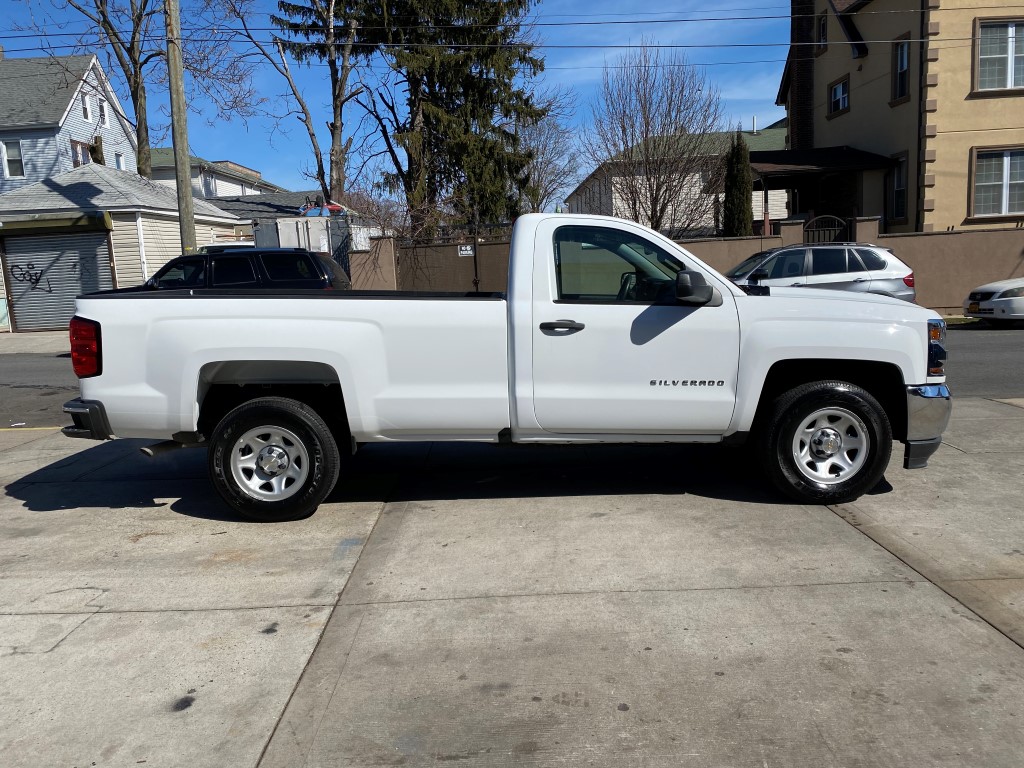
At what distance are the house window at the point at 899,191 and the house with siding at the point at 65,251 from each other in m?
21.6

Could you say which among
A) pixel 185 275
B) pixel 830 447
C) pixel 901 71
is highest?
pixel 901 71

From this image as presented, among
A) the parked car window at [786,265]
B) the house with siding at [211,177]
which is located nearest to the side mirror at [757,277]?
the parked car window at [786,265]

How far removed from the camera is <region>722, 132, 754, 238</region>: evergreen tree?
929 inches

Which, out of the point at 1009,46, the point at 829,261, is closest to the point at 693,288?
the point at 829,261

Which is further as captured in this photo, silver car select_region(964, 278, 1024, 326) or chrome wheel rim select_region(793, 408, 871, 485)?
silver car select_region(964, 278, 1024, 326)

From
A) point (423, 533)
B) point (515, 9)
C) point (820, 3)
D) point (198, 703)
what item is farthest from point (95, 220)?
point (820, 3)

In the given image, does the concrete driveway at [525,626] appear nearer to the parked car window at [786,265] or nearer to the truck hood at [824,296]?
the truck hood at [824,296]

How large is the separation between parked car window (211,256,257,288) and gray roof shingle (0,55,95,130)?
24.5 meters

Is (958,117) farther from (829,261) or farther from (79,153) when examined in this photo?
(79,153)

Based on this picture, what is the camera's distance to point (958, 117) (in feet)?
72.9

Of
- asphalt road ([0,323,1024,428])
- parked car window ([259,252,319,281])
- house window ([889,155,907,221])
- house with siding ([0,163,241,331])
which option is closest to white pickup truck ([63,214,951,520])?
asphalt road ([0,323,1024,428])

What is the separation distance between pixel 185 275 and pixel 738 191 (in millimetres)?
15648

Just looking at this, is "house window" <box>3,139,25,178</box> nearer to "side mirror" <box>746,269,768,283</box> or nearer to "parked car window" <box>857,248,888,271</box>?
Answer: "side mirror" <box>746,269,768,283</box>

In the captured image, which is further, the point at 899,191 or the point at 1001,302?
A: the point at 899,191
